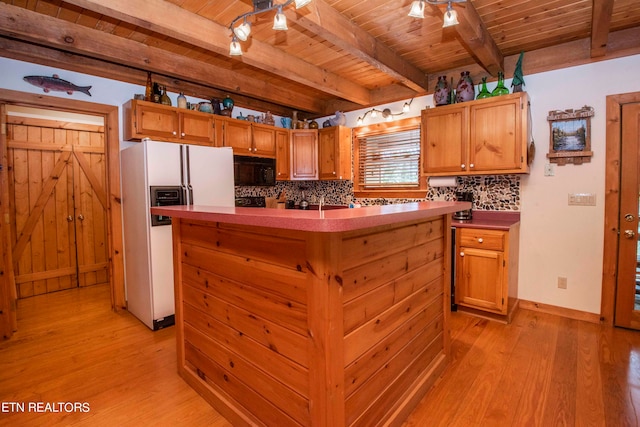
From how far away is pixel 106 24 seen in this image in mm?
2607

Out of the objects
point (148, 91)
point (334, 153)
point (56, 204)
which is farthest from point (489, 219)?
point (56, 204)

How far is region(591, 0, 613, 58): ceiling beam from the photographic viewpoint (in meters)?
2.05

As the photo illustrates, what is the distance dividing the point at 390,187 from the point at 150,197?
9.54 feet

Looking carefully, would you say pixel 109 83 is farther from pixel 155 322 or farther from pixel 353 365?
pixel 353 365

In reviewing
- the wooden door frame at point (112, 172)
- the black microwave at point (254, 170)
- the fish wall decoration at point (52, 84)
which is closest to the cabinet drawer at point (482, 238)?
the black microwave at point (254, 170)

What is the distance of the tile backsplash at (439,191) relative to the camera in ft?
10.9

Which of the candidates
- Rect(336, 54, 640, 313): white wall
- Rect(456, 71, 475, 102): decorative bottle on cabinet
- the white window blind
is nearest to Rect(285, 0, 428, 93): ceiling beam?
Rect(456, 71, 475, 102): decorative bottle on cabinet

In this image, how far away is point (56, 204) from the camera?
13.3ft

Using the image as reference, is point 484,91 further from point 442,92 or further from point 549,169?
point 549,169

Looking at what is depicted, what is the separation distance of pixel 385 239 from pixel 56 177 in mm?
4534

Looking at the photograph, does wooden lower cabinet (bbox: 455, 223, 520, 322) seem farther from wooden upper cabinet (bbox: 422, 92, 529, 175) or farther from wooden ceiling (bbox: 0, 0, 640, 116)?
wooden ceiling (bbox: 0, 0, 640, 116)

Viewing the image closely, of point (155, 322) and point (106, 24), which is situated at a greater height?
point (106, 24)

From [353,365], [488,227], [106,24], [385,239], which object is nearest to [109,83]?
[106,24]

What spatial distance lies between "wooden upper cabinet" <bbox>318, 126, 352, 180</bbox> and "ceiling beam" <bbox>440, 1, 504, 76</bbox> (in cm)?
194
